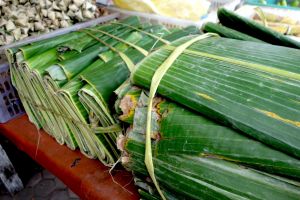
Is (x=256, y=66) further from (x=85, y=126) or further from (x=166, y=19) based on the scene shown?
(x=166, y=19)

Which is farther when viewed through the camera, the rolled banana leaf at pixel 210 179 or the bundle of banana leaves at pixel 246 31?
the bundle of banana leaves at pixel 246 31

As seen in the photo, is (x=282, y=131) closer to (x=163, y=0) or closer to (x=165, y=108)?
(x=165, y=108)

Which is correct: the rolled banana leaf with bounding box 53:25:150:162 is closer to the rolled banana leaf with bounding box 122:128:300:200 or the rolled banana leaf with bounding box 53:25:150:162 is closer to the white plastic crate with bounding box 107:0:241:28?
the rolled banana leaf with bounding box 122:128:300:200

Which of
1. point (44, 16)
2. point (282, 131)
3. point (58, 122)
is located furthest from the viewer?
point (44, 16)

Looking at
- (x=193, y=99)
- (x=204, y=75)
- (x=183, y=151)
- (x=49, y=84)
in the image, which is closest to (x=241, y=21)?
(x=204, y=75)

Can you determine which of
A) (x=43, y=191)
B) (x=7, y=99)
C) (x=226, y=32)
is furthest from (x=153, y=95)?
(x=43, y=191)

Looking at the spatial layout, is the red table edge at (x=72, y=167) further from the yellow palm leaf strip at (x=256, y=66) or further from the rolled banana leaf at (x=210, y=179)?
the yellow palm leaf strip at (x=256, y=66)

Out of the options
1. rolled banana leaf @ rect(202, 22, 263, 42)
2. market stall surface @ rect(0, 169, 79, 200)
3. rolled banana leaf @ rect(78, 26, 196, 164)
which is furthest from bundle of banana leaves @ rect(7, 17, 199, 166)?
market stall surface @ rect(0, 169, 79, 200)

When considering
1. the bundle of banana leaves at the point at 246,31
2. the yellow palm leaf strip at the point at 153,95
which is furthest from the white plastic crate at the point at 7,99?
the bundle of banana leaves at the point at 246,31
